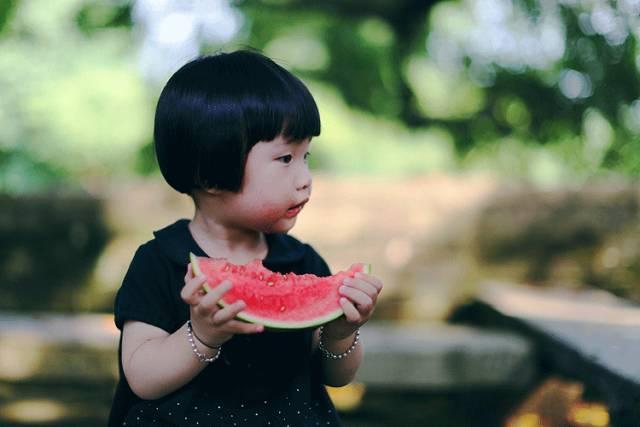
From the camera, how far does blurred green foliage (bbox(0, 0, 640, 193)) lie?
7559 mm

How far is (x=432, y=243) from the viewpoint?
4914mm

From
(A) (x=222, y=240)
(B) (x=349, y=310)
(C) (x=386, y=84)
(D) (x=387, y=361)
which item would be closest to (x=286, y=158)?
(A) (x=222, y=240)

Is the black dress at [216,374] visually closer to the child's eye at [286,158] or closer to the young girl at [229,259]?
the young girl at [229,259]

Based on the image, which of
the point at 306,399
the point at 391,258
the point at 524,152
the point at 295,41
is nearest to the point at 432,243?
the point at 391,258

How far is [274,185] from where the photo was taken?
74.9 inches

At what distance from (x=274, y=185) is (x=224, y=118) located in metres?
0.19

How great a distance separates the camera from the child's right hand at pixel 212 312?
1.65 metres

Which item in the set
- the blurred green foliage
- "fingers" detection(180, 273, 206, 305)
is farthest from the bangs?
the blurred green foliage

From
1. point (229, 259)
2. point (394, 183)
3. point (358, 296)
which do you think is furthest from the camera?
point (394, 183)

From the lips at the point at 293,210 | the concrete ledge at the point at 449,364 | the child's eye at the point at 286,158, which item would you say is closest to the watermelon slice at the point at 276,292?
the lips at the point at 293,210

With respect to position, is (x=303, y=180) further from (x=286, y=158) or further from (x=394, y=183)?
(x=394, y=183)

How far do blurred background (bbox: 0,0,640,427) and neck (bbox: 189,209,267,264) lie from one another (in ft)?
2.21

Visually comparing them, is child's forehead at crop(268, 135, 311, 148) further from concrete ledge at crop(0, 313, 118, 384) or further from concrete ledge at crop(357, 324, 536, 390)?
concrete ledge at crop(0, 313, 118, 384)

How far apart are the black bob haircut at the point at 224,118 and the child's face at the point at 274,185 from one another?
2cm
